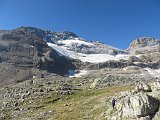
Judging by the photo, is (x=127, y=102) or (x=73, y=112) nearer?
(x=127, y=102)

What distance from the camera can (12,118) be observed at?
67188 millimetres

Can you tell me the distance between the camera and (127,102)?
47.5m

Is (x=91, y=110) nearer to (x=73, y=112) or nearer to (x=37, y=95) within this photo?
(x=73, y=112)

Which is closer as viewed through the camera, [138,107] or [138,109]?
[138,109]

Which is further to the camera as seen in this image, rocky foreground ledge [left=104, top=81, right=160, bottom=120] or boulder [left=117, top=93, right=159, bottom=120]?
boulder [left=117, top=93, right=159, bottom=120]

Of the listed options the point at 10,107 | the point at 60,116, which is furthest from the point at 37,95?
the point at 60,116

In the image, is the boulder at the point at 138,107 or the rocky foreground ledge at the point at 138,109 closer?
the rocky foreground ledge at the point at 138,109

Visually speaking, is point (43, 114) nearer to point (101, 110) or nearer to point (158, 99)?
point (101, 110)

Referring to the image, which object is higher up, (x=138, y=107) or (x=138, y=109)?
(x=138, y=107)

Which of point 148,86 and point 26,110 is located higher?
point 148,86

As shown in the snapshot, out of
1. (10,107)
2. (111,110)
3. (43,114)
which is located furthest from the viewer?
(10,107)

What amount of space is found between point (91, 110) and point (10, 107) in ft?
109

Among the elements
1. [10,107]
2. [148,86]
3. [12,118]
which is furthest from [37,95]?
[148,86]

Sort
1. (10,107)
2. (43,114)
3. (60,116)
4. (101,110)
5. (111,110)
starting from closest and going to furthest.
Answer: (111,110)
(101,110)
(60,116)
(43,114)
(10,107)
